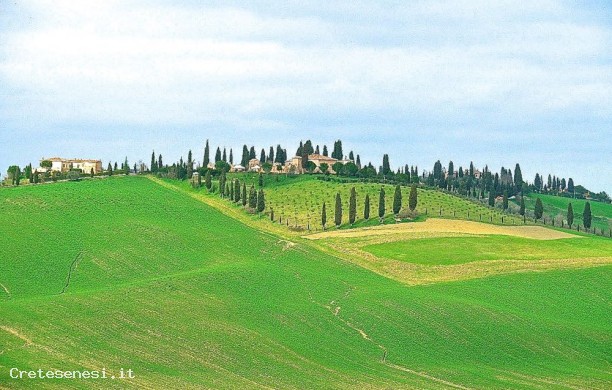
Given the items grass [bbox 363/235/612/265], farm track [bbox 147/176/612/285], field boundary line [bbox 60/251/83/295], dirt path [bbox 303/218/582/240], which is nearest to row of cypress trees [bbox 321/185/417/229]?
dirt path [bbox 303/218/582/240]

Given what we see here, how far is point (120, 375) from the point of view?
44.8 m

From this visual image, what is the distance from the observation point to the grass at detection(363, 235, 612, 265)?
89875mm

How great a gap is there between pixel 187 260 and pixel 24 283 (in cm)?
1820

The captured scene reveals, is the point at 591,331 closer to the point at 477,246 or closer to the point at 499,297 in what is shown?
the point at 499,297

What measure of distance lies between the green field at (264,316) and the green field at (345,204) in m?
21.5

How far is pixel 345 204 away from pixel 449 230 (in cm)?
2289

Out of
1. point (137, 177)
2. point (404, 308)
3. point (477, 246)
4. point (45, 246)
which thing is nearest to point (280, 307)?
point (404, 308)

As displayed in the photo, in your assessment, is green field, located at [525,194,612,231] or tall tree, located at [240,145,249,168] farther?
tall tree, located at [240,145,249,168]

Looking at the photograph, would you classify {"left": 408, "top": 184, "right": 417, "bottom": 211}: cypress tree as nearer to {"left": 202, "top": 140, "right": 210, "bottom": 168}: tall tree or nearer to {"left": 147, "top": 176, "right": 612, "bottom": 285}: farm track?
{"left": 147, "top": 176, "right": 612, "bottom": 285}: farm track

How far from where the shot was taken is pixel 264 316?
2441 inches

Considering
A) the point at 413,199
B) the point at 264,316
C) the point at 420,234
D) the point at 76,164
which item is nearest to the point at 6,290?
the point at 264,316

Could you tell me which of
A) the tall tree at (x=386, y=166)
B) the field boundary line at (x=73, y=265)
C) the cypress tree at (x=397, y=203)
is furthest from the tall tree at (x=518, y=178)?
the field boundary line at (x=73, y=265)

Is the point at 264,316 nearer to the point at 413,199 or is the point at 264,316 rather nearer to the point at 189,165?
the point at 413,199

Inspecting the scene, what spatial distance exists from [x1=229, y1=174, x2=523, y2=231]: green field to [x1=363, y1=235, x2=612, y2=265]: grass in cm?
1886
